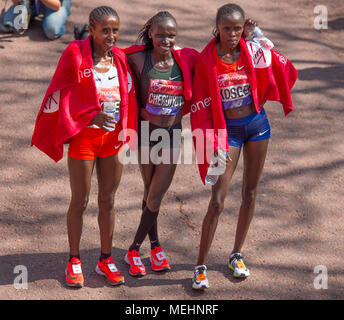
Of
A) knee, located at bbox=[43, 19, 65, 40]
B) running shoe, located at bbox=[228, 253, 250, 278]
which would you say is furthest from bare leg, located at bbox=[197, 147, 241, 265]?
knee, located at bbox=[43, 19, 65, 40]

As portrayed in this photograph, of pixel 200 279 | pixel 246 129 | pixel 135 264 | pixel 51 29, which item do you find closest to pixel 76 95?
pixel 246 129

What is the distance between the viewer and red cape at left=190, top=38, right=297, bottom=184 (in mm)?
4746

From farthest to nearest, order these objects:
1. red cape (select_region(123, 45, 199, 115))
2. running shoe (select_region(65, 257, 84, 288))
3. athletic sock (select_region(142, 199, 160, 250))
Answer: athletic sock (select_region(142, 199, 160, 250)), running shoe (select_region(65, 257, 84, 288)), red cape (select_region(123, 45, 199, 115))

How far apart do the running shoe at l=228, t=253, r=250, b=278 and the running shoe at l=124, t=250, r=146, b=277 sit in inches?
30.4

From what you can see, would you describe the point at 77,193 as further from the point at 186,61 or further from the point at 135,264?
the point at 186,61

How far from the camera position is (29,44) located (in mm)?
8719

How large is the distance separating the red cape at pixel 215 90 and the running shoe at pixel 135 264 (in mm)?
980

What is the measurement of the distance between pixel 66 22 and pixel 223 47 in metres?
5.04

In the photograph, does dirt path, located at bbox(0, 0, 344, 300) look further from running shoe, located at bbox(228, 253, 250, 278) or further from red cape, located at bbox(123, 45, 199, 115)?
red cape, located at bbox(123, 45, 199, 115)

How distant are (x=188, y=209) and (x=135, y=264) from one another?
42.4 inches

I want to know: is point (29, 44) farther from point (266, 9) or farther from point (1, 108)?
point (266, 9)

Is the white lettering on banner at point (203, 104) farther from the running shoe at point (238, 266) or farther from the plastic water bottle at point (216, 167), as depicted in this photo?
the running shoe at point (238, 266)

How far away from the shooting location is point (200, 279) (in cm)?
509

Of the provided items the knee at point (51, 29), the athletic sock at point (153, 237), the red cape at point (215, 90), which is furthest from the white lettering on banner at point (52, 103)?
the knee at point (51, 29)
